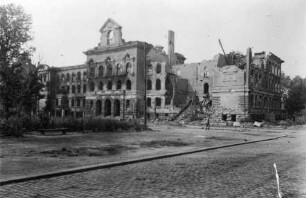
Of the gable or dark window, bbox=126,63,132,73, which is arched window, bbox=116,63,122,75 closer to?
dark window, bbox=126,63,132,73

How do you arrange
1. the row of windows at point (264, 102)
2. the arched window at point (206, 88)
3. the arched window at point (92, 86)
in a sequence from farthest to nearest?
the arched window at point (92, 86), the arched window at point (206, 88), the row of windows at point (264, 102)

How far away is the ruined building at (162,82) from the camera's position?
1846 inches

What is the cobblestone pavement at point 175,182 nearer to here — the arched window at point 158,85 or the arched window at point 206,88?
the arched window at point 158,85

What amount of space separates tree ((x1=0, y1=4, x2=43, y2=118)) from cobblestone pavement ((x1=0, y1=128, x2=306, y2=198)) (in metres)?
15.8

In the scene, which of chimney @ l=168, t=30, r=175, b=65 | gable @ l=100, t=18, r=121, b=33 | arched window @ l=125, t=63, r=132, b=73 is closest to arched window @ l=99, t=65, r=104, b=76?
arched window @ l=125, t=63, r=132, b=73

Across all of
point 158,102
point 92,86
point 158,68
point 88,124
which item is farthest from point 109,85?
point 88,124

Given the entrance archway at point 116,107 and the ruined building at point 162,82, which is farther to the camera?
the entrance archway at point 116,107

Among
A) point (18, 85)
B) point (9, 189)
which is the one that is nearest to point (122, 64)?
point (18, 85)

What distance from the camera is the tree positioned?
22.6m

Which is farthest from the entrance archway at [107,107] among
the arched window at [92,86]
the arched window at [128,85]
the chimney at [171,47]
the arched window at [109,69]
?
the chimney at [171,47]

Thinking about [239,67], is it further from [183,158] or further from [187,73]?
[183,158]

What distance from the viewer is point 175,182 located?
7.29 m

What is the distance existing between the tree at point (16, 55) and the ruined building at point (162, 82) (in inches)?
621

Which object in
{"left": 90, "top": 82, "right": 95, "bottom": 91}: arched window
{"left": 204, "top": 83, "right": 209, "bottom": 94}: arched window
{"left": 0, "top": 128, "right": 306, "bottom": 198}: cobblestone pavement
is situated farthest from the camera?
{"left": 90, "top": 82, "right": 95, "bottom": 91}: arched window
